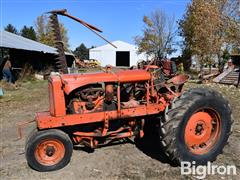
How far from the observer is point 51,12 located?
5414mm

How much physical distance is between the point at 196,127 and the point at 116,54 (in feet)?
185

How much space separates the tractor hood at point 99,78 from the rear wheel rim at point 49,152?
775 millimetres

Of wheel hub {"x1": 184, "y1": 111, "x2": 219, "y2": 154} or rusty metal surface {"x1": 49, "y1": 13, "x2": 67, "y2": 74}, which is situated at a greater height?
rusty metal surface {"x1": 49, "y1": 13, "x2": 67, "y2": 74}

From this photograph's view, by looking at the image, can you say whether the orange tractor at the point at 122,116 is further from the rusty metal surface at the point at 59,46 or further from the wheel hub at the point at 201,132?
the rusty metal surface at the point at 59,46

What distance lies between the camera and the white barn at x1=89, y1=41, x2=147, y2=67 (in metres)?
60.1

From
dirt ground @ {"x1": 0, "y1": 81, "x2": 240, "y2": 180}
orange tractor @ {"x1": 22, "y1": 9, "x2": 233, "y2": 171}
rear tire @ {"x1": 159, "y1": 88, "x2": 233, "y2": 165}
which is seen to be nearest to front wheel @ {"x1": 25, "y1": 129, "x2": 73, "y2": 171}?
orange tractor @ {"x1": 22, "y1": 9, "x2": 233, "y2": 171}

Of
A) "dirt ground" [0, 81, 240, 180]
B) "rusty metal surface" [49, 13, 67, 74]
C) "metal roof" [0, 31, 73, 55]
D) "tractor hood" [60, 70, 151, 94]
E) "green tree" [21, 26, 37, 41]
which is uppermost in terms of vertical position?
"green tree" [21, 26, 37, 41]

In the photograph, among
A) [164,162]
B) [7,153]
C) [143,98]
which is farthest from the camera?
[7,153]

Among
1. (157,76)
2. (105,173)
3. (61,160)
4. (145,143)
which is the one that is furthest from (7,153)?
(157,76)

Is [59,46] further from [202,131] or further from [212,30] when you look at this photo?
[212,30]

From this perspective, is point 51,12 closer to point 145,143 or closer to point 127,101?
point 127,101

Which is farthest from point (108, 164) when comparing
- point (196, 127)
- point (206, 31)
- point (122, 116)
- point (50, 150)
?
point (206, 31)

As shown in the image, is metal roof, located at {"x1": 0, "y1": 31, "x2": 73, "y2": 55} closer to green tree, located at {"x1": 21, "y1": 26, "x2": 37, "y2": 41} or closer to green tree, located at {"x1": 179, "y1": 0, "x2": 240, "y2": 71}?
green tree, located at {"x1": 179, "y1": 0, "x2": 240, "y2": 71}

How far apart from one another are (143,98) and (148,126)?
84 centimetres
